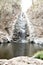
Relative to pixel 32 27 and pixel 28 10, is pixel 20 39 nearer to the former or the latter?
pixel 32 27

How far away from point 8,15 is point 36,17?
4501 millimetres

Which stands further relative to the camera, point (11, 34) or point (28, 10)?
point (28, 10)

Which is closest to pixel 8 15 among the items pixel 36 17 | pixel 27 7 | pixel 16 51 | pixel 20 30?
pixel 27 7

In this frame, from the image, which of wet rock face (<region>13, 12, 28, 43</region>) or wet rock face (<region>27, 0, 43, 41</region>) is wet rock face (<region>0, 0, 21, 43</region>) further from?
wet rock face (<region>27, 0, 43, 41</region>)

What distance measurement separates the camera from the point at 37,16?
103 feet

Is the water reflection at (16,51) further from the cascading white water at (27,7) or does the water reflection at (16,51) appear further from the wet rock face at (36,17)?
the cascading white water at (27,7)

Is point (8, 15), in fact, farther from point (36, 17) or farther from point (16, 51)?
point (16, 51)

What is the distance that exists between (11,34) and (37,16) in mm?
4982

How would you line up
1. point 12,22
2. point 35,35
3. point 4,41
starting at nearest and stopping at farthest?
point 4,41 → point 35,35 → point 12,22

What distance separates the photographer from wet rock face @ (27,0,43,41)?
30362 millimetres

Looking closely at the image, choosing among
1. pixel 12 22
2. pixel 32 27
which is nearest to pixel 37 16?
pixel 32 27

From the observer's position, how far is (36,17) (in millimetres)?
31516

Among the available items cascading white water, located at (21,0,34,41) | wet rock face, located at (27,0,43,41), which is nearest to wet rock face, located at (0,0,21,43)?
cascading white water, located at (21,0,34,41)

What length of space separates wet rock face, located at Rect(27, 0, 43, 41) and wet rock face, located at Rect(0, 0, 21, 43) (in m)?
2.28
